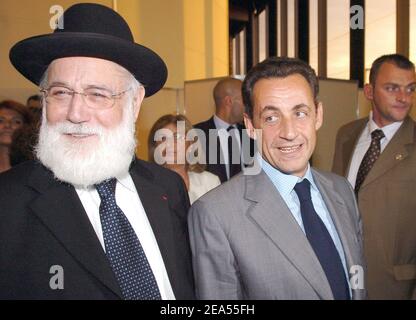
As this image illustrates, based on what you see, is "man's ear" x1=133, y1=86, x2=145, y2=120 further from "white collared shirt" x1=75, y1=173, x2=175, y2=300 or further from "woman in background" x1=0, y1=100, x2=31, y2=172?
"woman in background" x1=0, y1=100, x2=31, y2=172

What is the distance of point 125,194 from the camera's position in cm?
151

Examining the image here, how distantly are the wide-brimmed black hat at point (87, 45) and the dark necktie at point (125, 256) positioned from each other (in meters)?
0.45

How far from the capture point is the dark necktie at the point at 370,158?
2.57 m

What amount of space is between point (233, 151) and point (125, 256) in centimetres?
232

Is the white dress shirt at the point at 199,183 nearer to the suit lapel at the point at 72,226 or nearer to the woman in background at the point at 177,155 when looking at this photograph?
the woman in background at the point at 177,155

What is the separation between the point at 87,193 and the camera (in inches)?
56.1

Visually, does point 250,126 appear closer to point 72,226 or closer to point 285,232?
point 285,232

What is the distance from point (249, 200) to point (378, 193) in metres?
1.22

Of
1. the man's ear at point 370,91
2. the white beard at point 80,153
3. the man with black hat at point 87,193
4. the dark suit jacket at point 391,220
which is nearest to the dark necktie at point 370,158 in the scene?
the dark suit jacket at point 391,220

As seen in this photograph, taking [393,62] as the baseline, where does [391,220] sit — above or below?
below

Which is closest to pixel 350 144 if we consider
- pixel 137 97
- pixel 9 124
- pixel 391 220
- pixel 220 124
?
pixel 391 220

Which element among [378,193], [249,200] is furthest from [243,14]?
[249,200]

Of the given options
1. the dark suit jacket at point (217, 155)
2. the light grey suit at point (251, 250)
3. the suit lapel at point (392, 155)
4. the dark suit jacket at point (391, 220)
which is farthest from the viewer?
the dark suit jacket at point (217, 155)
